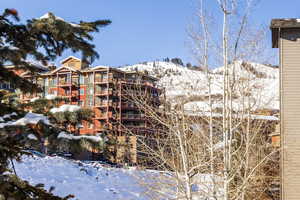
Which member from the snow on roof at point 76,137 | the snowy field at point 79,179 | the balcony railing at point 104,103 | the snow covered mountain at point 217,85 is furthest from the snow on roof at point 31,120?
the balcony railing at point 104,103

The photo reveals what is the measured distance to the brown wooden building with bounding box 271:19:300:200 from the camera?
1177 cm

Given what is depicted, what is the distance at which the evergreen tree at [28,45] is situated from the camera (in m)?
2.84

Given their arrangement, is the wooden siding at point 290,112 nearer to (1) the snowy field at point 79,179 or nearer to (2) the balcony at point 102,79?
(1) the snowy field at point 79,179

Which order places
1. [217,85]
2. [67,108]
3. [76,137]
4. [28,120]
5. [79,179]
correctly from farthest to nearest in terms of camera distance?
[79,179] → [217,85] → [67,108] → [76,137] → [28,120]

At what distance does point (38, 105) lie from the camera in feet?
11.3

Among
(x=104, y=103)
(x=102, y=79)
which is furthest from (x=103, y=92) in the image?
(x=102, y=79)

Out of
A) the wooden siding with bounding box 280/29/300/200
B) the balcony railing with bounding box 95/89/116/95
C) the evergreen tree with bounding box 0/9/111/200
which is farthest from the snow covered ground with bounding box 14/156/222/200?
the balcony railing with bounding box 95/89/116/95

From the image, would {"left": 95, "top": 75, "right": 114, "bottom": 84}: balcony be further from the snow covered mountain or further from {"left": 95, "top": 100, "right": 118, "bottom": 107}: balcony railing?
the snow covered mountain

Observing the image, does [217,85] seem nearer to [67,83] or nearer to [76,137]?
[76,137]

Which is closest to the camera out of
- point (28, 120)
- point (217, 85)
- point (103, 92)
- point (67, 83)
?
point (28, 120)

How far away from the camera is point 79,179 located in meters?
20.5

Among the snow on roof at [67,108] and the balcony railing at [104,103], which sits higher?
the snow on roof at [67,108]

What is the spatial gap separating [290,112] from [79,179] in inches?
486

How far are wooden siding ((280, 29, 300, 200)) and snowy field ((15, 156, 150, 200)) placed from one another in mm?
6686
